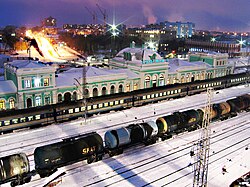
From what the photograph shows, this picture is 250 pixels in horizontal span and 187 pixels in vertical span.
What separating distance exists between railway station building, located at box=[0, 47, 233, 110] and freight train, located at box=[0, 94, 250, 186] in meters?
16.9

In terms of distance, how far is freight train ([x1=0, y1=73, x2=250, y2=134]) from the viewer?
4016cm

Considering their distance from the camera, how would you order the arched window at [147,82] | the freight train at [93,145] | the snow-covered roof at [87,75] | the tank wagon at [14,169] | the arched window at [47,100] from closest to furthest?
the tank wagon at [14,169] → the freight train at [93,145] → the arched window at [47,100] → the snow-covered roof at [87,75] → the arched window at [147,82]

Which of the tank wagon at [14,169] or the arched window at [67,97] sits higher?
the arched window at [67,97]

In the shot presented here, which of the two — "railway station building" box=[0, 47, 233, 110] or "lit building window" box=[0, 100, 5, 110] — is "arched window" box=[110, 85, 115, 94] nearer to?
"railway station building" box=[0, 47, 233, 110]

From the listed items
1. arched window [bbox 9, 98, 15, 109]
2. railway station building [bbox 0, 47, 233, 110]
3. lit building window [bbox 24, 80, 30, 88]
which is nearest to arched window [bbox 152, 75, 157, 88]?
railway station building [bbox 0, 47, 233, 110]

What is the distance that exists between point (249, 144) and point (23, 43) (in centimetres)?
15724

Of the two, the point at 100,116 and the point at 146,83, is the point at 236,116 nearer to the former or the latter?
the point at 146,83

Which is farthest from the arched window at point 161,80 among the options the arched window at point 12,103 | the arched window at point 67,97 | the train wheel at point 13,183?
the train wheel at point 13,183

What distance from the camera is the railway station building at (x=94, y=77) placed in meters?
43.9

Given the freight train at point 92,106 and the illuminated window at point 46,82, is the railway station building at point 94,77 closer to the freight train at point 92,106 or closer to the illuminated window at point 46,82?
the illuminated window at point 46,82

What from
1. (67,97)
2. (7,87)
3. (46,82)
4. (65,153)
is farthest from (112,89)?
(65,153)

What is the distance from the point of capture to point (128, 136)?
31969 millimetres

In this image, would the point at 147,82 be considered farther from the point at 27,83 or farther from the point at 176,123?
the point at 27,83

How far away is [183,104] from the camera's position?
57531 millimetres
